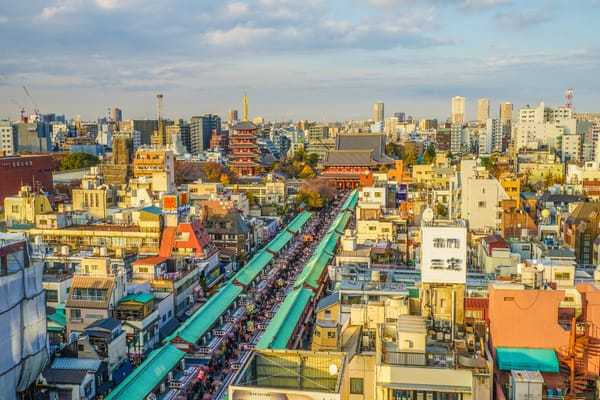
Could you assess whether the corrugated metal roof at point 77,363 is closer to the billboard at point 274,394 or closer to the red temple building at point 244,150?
the billboard at point 274,394

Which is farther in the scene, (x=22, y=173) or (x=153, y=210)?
(x=22, y=173)

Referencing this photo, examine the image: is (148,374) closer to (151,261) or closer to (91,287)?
(91,287)

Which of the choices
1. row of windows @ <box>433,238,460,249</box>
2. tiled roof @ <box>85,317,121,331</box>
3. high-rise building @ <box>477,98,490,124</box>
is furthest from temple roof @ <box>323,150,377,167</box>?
high-rise building @ <box>477,98,490,124</box>

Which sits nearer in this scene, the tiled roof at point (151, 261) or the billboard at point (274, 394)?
the billboard at point (274, 394)

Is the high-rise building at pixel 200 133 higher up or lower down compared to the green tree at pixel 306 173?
higher up

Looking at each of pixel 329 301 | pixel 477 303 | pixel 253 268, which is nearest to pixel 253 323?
pixel 329 301

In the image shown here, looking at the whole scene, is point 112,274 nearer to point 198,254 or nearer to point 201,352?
point 201,352

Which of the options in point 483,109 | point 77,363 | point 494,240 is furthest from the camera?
point 483,109

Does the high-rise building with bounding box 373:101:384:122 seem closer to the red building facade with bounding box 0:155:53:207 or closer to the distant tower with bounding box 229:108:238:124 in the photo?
the distant tower with bounding box 229:108:238:124

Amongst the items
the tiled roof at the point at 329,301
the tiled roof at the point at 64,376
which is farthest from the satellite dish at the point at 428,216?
the tiled roof at the point at 64,376
